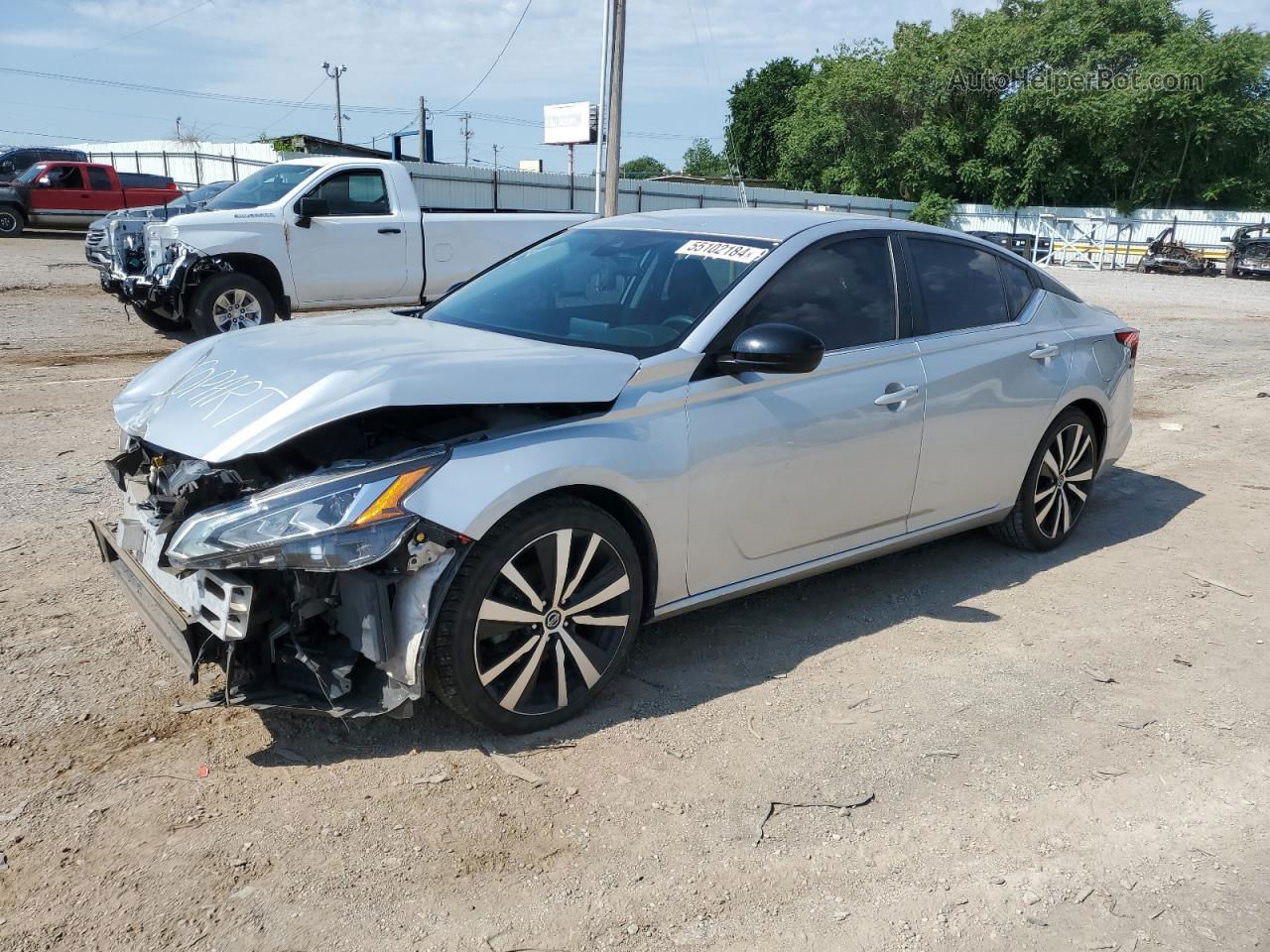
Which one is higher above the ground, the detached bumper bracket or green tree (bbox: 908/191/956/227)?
green tree (bbox: 908/191/956/227)

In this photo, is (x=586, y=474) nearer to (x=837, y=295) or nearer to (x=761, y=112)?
(x=837, y=295)

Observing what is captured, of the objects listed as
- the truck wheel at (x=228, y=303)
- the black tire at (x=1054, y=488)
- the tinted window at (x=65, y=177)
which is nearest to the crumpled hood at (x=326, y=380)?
the black tire at (x=1054, y=488)

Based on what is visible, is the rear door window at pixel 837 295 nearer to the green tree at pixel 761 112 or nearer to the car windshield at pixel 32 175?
the car windshield at pixel 32 175

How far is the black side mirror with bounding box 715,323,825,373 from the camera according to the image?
3660mm

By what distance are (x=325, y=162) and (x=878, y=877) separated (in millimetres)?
10552

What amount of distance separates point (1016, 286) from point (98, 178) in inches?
1034

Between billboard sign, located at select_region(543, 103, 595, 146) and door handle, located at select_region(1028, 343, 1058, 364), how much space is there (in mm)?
25067

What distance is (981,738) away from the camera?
3.64 m

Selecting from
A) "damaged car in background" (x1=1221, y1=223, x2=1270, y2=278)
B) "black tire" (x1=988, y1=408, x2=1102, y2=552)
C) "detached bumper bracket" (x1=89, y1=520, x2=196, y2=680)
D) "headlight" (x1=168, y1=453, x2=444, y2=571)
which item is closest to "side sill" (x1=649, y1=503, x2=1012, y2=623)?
"black tire" (x1=988, y1=408, x2=1102, y2=552)

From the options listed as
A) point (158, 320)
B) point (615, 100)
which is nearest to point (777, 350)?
point (158, 320)

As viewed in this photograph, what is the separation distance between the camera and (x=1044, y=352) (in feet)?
17.0

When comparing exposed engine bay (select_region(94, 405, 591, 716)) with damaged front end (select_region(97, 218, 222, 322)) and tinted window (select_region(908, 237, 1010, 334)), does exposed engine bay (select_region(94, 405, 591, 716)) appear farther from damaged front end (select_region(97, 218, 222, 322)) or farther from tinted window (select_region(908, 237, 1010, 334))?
damaged front end (select_region(97, 218, 222, 322))

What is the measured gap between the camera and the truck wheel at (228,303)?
1047 centimetres

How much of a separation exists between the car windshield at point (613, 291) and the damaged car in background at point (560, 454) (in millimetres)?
15
